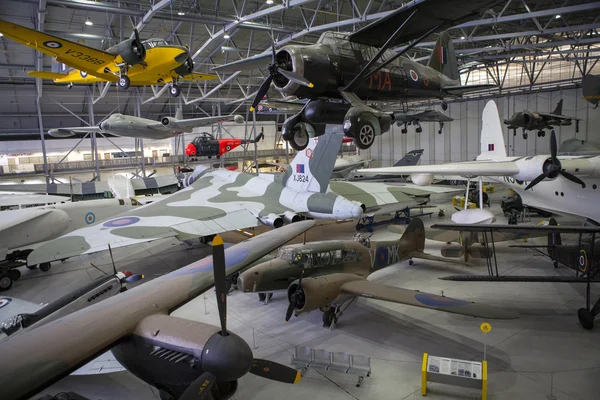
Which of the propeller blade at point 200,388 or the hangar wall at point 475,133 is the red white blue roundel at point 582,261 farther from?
the hangar wall at point 475,133

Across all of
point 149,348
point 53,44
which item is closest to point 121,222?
point 53,44

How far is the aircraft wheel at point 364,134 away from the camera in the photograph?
5334 millimetres

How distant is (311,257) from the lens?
8859mm

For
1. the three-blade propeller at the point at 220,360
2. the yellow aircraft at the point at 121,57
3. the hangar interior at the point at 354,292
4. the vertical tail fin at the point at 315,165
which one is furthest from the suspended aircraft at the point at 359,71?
the vertical tail fin at the point at 315,165

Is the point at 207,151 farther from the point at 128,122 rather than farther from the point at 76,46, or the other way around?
the point at 76,46

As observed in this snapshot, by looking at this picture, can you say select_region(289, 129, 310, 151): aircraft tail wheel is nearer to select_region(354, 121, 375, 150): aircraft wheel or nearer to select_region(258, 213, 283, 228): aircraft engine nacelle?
select_region(354, 121, 375, 150): aircraft wheel

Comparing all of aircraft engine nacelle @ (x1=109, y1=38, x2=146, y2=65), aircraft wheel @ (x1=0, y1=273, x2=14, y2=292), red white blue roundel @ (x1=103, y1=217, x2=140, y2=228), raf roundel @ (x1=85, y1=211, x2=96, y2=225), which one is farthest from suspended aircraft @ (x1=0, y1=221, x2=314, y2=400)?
raf roundel @ (x1=85, y1=211, x2=96, y2=225)

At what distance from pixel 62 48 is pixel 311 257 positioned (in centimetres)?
783

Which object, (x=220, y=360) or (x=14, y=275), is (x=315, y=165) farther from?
(x=14, y=275)

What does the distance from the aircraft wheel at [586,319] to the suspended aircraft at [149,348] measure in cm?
671

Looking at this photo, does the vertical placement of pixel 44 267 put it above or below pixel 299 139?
below

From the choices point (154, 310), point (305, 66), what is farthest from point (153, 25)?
point (154, 310)

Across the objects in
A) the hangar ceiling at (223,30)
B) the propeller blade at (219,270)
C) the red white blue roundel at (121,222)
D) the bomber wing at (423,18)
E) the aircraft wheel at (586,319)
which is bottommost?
the aircraft wheel at (586,319)

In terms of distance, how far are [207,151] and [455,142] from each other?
22824 millimetres
